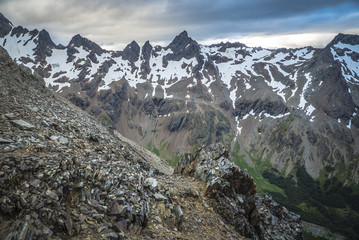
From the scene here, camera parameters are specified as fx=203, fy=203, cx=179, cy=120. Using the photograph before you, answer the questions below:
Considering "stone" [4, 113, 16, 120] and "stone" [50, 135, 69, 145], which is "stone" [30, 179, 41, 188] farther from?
"stone" [4, 113, 16, 120]

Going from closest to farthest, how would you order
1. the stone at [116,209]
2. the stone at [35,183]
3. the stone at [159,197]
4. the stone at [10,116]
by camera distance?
the stone at [35,183] < the stone at [116,209] < the stone at [10,116] < the stone at [159,197]

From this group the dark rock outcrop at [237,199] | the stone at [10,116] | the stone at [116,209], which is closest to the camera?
the stone at [116,209]

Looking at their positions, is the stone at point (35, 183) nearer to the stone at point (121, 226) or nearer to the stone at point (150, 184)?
the stone at point (121, 226)

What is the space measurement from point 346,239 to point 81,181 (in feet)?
700

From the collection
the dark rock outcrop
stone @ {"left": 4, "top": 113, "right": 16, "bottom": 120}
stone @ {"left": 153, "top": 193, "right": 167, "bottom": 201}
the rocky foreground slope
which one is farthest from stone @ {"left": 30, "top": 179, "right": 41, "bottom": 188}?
the dark rock outcrop

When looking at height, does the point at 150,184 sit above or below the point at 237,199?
above

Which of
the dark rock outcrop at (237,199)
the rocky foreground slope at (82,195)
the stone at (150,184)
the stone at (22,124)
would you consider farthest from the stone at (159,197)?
the stone at (22,124)

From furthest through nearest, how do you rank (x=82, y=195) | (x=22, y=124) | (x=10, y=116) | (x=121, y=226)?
(x=10, y=116) < (x=22, y=124) < (x=82, y=195) < (x=121, y=226)

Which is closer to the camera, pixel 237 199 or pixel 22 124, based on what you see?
pixel 22 124

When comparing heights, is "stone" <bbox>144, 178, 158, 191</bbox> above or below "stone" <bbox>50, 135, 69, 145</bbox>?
below

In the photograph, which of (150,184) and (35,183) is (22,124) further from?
(150,184)

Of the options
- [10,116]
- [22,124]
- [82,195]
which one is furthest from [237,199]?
[10,116]

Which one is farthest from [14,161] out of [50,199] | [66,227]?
[66,227]

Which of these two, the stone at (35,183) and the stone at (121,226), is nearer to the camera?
the stone at (35,183)
